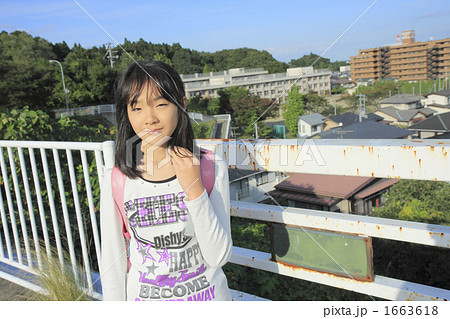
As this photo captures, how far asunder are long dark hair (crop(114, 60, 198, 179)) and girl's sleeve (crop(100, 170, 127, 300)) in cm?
10

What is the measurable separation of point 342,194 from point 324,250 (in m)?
10.3

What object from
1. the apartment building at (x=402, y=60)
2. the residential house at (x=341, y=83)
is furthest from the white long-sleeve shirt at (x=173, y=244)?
the apartment building at (x=402, y=60)

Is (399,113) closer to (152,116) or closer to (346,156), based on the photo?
(346,156)

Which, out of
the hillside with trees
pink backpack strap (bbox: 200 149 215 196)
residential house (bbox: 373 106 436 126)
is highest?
the hillside with trees

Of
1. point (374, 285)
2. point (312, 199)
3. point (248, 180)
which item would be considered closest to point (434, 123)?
point (312, 199)

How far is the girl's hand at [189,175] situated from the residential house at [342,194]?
759 cm

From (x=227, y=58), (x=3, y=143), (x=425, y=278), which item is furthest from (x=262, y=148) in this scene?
(x=227, y=58)

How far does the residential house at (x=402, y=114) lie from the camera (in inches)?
804

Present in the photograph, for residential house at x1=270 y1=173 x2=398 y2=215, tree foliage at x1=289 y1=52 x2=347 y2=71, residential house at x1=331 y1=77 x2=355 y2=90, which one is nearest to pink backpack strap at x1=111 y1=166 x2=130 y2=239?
tree foliage at x1=289 y1=52 x2=347 y2=71

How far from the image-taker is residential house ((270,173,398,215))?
8.98 m

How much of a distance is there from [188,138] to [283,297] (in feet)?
6.40

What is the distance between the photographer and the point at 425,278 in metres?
4.67

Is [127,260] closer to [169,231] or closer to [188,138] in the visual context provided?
[169,231]

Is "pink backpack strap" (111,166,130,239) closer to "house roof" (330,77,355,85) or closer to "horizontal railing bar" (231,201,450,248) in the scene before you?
"horizontal railing bar" (231,201,450,248)
